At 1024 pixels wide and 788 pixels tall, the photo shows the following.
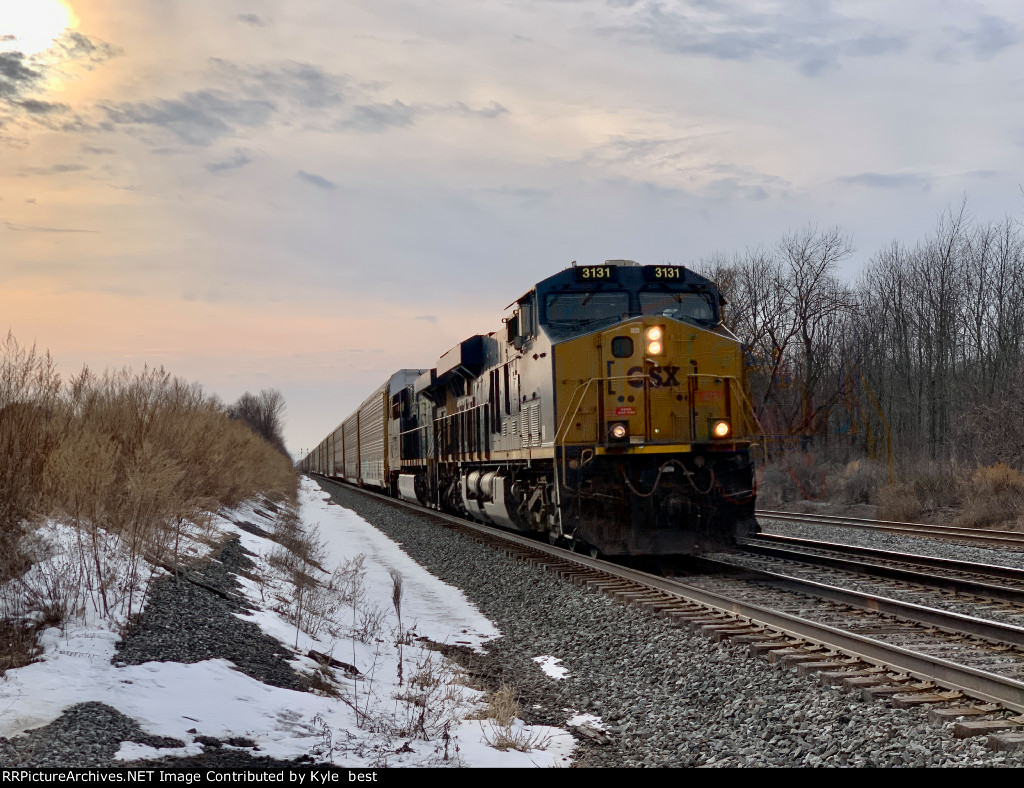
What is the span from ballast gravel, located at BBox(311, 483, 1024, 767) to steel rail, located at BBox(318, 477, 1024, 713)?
470 mm

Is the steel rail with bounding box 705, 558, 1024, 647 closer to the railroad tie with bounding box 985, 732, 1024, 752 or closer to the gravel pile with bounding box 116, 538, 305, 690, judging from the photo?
the railroad tie with bounding box 985, 732, 1024, 752

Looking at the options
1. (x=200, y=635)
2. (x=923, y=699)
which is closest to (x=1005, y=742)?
(x=923, y=699)

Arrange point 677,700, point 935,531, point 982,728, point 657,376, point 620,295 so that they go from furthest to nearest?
1. point 935,531
2. point 620,295
3. point 657,376
4. point 677,700
5. point 982,728

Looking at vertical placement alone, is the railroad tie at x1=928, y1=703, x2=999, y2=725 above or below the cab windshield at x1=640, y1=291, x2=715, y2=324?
below

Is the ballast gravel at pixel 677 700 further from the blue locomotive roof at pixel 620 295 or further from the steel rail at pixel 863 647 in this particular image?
the blue locomotive roof at pixel 620 295

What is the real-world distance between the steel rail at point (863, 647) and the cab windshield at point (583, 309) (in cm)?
321

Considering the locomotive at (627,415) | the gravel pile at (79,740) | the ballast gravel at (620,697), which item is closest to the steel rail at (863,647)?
the ballast gravel at (620,697)

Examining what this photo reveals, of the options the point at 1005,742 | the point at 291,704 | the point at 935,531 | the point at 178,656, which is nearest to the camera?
the point at 1005,742

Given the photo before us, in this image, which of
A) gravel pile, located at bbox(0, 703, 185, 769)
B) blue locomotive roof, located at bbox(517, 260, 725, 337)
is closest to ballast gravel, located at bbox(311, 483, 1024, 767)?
gravel pile, located at bbox(0, 703, 185, 769)

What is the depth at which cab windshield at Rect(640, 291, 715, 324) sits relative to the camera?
36.5ft

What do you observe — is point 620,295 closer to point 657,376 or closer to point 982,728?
point 657,376

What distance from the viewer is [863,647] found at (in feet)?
18.5

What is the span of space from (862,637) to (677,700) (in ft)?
4.45

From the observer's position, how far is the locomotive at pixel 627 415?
32.5ft
